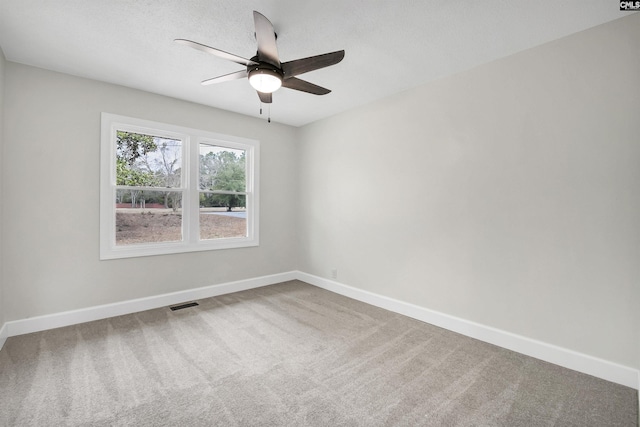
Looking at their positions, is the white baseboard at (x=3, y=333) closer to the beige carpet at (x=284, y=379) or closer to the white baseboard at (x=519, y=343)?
the beige carpet at (x=284, y=379)

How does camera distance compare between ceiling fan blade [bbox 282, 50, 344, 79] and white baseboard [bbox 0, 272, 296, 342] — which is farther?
white baseboard [bbox 0, 272, 296, 342]

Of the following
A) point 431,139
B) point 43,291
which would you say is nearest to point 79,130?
point 43,291

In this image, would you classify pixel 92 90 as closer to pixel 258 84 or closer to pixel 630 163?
pixel 258 84

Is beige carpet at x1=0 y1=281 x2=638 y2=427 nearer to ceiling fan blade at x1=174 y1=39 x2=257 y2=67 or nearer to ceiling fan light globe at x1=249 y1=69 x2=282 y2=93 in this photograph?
ceiling fan light globe at x1=249 y1=69 x2=282 y2=93

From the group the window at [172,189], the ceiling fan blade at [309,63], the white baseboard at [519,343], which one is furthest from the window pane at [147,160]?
A: the white baseboard at [519,343]

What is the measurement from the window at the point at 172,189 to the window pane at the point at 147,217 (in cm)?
1

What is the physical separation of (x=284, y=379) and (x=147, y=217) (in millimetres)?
2779

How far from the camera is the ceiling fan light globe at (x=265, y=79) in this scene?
2.18 m

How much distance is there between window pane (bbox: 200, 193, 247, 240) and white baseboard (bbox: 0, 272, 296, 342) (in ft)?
2.50

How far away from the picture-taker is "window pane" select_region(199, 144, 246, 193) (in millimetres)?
4227

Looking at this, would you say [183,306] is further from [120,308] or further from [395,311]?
[395,311]

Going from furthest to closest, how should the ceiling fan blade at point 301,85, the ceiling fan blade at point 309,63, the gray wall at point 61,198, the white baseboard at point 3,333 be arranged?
the gray wall at point 61,198
the white baseboard at point 3,333
the ceiling fan blade at point 301,85
the ceiling fan blade at point 309,63

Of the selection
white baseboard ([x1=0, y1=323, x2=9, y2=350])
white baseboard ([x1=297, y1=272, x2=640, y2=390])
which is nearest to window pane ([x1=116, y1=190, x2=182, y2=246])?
white baseboard ([x1=0, y1=323, x2=9, y2=350])

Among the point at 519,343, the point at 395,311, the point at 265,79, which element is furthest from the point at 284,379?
the point at 265,79
